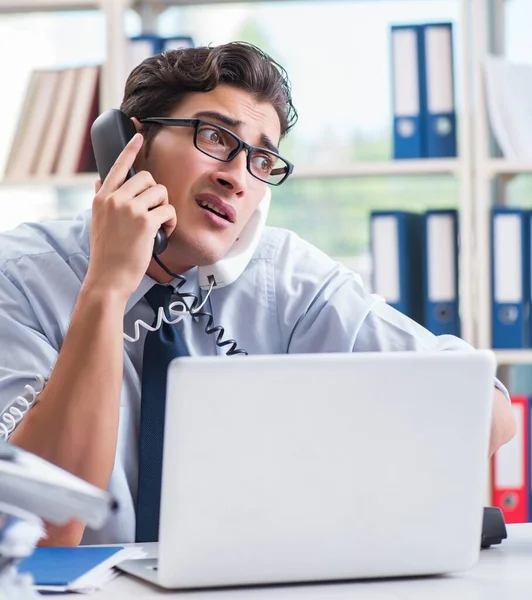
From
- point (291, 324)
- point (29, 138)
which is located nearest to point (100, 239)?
point (291, 324)

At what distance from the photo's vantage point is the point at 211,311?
165cm

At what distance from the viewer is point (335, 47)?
2711 millimetres

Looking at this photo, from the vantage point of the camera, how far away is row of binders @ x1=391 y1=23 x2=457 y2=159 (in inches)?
90.7

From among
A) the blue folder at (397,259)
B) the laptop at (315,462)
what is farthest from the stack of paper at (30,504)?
the blue folder at (397,259)

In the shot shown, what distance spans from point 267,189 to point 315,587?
96 cm

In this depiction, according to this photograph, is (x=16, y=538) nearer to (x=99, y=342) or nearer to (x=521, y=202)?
(x=99, y=342)

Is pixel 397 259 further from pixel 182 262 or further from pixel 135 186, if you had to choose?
pixel 135 186

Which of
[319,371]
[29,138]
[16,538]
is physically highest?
A: [29,138]

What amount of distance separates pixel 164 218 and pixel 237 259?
21 cm

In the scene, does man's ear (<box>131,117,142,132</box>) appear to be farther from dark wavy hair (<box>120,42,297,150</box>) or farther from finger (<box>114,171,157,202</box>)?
finger (<box>114,171,157,202</box>)

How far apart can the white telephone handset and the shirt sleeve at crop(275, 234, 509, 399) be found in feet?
0.27

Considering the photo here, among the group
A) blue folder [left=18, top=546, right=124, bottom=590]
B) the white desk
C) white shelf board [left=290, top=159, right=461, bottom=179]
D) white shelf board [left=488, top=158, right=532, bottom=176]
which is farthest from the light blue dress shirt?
white shelf board [left=488, top=158, right=532, bottom=176]

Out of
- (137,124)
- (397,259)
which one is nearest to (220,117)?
(137,124)

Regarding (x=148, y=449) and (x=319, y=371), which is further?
(x=148, y=449)
